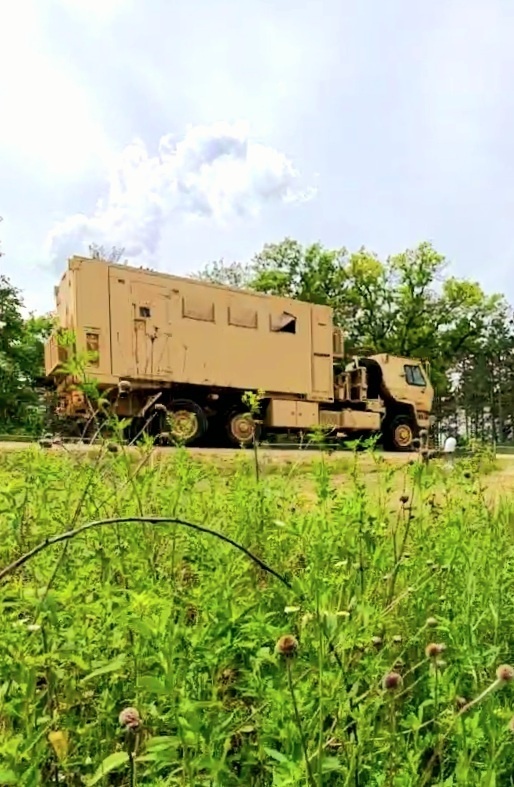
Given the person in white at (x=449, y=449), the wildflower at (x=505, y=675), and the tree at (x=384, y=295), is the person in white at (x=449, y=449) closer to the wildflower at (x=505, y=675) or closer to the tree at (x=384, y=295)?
the wildflower at (x=505, y=675)

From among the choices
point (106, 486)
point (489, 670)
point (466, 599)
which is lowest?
point (489, 670)

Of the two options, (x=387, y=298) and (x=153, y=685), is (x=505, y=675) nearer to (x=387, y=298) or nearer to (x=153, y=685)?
(x=153, y=685)

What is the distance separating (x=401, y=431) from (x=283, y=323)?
4.65m

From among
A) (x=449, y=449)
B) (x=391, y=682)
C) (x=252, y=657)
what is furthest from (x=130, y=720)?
(x=449, y=449)

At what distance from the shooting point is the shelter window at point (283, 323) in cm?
1507

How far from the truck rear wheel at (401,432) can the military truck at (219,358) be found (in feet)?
0.09

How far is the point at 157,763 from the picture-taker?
3.40 ft

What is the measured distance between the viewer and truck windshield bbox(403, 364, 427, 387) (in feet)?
58.9

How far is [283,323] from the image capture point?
15203 millimetres

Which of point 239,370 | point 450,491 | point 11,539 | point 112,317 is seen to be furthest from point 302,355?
point 11,539

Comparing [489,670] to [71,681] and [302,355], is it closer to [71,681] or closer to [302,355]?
[71,681]

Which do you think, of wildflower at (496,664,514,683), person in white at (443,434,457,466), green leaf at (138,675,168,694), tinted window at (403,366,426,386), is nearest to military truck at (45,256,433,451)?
tinted window at (403,366,426,386)

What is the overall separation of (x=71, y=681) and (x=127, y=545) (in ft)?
1.97

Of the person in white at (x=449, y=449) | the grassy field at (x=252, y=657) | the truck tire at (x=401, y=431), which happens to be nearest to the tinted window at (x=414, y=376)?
the truck tire at (x=401, y=431)
